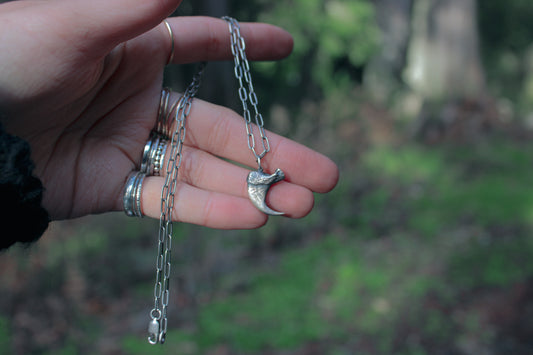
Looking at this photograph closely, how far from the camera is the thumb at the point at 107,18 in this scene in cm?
158

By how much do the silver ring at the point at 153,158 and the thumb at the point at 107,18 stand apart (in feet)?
1.81

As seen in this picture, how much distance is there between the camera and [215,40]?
7.21 feet

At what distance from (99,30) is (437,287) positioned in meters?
3.26

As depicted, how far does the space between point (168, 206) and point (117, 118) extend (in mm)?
493

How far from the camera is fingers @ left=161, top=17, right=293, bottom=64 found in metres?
2.15

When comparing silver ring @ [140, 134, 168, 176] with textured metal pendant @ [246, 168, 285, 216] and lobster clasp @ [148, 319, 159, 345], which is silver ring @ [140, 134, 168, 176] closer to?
textured metal pendant @ [246, 168, 285, 216]

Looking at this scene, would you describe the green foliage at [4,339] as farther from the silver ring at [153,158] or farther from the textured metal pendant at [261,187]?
the textured metal pendant at [261,187]

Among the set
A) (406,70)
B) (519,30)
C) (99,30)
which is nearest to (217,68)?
(99,30)

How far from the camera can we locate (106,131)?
83.7 inches

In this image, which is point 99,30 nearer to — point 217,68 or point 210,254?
point 210,254

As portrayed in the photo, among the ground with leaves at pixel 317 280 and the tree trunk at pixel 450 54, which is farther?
the tree trunk at pixel 450 54

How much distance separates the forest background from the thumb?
98 cm

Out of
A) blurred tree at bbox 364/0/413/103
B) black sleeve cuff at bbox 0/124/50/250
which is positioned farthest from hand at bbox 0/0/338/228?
blurred tree at bbox 364/0/413/103

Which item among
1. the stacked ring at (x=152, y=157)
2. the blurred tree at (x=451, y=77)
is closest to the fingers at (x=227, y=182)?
the stacked ring at (x=152, y=157)
